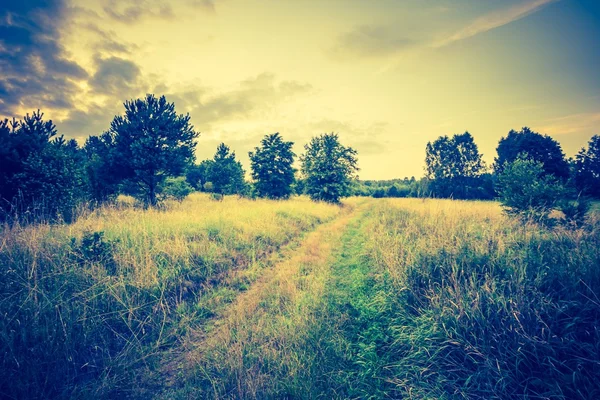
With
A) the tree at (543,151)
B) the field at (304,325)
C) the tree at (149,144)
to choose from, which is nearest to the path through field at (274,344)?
the field at (304,325)

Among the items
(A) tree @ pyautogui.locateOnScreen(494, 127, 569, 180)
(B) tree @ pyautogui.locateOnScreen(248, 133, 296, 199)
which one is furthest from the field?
(A) tree @ pyautogui.locateOnScreen(494, 127, 569, 180)

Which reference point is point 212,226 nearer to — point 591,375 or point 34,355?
point 34,355

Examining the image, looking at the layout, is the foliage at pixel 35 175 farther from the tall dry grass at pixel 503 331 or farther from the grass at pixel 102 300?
the tall dry grass at pixel 503 331

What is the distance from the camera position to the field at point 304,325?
2.22m

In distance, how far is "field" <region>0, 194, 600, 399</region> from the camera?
2.22 m

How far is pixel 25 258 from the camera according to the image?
4.06 m

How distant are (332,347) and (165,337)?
2.56m

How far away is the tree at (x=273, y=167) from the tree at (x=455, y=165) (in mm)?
32968

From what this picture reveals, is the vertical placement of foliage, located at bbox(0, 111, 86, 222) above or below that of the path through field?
above

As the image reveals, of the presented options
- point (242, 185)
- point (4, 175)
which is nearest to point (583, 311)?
point (4, 175)

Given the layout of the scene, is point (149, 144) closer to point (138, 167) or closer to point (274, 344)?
point (138, 167)

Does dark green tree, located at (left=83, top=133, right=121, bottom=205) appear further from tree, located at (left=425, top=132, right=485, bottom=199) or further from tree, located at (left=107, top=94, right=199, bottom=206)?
tree, located at (left=425, top=132, right=485, bottom=199)

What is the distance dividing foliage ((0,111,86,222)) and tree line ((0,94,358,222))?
0.02 meters

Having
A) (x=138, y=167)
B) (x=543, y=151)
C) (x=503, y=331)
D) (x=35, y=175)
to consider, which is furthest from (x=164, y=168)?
(x=543, y=151)
